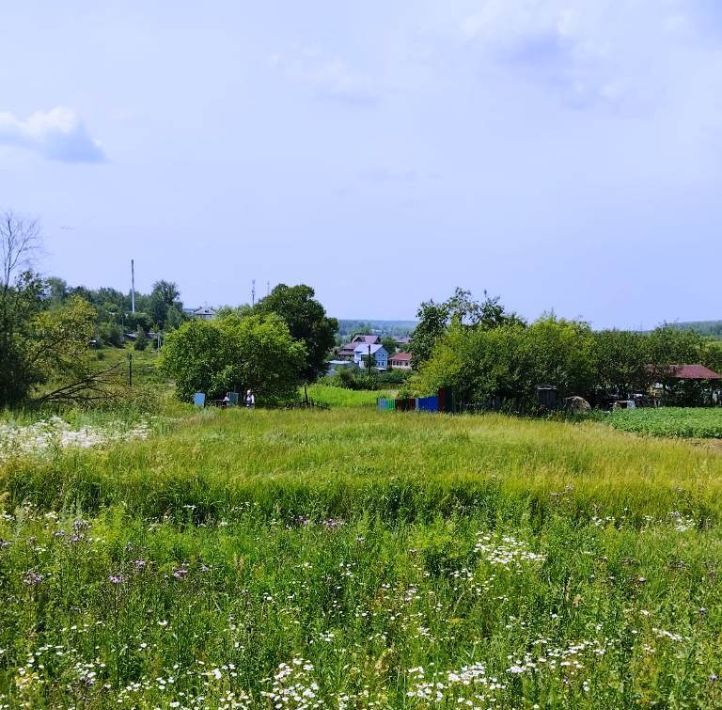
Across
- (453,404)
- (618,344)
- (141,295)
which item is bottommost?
(453,404)

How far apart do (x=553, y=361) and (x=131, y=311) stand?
348ft

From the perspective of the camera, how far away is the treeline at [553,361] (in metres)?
26.8

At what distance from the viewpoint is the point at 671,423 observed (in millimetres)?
25828

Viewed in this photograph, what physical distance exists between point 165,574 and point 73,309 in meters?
19.8

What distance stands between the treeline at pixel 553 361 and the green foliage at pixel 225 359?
7408mm

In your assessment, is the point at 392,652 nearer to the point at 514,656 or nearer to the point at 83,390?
the point at 514,656

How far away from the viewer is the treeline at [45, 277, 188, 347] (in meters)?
76.5

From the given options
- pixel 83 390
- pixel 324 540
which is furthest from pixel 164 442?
pixel 83 390

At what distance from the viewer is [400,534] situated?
705 cm

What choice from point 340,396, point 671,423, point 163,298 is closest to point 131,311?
point 163,298

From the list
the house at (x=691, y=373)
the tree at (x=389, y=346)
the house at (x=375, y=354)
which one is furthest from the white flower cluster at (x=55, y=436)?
the tree at (x=389, y=346)

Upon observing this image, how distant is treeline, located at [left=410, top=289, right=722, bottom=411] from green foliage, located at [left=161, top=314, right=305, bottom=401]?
7.41m

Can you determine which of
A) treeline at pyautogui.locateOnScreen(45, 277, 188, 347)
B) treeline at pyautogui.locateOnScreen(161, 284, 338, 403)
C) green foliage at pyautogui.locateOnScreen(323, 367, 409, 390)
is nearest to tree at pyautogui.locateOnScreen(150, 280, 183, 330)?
treeline at pyautogui.locateOnScreen(45, 277, 188, 347)

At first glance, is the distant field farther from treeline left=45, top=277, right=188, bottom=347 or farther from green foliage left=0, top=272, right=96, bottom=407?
treeline left=45, top=277, right=188, bottom=347
